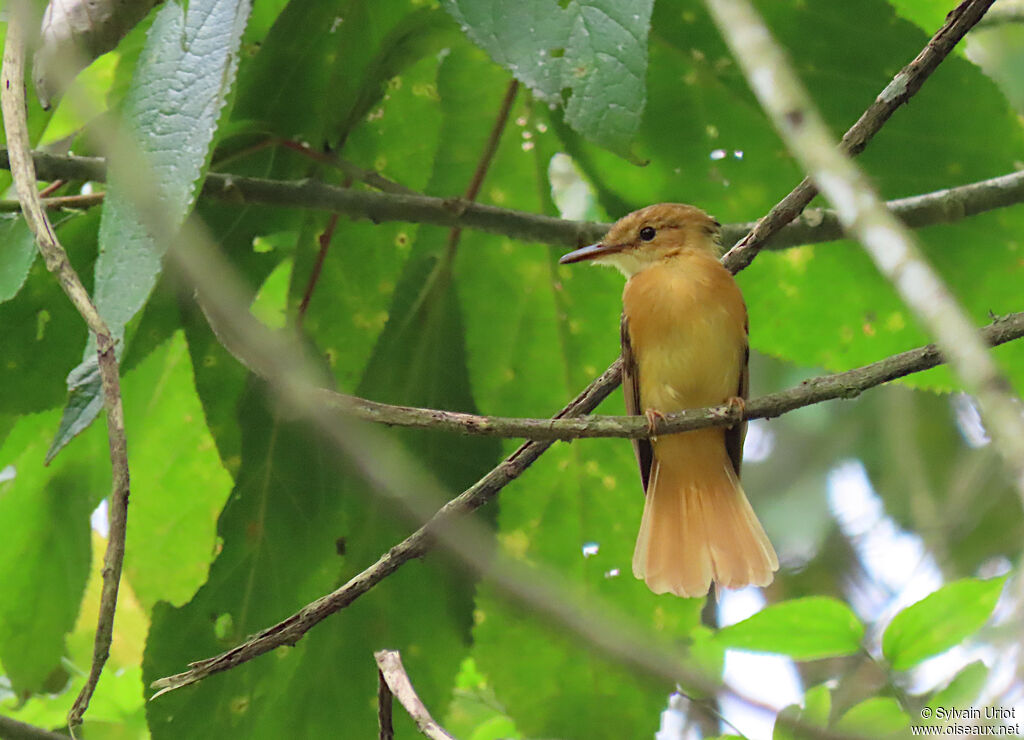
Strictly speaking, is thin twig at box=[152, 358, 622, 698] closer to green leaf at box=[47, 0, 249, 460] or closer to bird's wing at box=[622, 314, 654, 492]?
green leaf at box=[47, 0, 249, 460]

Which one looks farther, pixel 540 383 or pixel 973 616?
pixel 540 383

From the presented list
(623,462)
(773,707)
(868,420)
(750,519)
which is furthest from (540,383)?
(868,420)

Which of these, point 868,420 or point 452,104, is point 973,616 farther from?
point 868,420

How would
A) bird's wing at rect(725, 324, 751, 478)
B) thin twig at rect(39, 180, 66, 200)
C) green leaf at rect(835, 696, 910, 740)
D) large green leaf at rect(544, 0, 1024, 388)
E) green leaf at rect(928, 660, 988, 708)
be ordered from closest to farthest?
1. green leaf at rect(928, 660, 988, 708)
2. green leaf at rect(835, 696, 910, 740)
3. thin twig at rect(39, 180, 66, 200)
4. large green leaf at rect(544, 0, 1024, 388)
5. bird's wing at rect(725, 324, 751, 478)

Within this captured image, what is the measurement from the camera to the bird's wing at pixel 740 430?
10.9 ft

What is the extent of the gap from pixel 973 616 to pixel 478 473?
4.09 ft

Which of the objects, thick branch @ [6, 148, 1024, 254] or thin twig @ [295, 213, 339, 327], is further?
thin twig @ [295, 213, 339, 327]

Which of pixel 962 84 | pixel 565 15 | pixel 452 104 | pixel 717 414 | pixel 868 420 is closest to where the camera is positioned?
pixel 565 15

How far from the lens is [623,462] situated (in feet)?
10.6

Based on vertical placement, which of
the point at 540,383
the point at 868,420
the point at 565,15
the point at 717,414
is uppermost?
the point at 565,15

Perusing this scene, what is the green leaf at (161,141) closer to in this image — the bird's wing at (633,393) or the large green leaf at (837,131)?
the large green leaf at (837,131)

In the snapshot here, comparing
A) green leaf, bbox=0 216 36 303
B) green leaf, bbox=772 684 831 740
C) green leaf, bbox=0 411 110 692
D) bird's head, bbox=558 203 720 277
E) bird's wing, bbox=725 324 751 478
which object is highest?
bird's head, bbox=558 203 720 277

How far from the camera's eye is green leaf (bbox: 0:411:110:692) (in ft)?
9.56

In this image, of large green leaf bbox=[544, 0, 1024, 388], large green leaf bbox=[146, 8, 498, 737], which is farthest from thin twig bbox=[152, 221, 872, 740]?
large green leaf bbox=[544, 0, 1024, 388]
